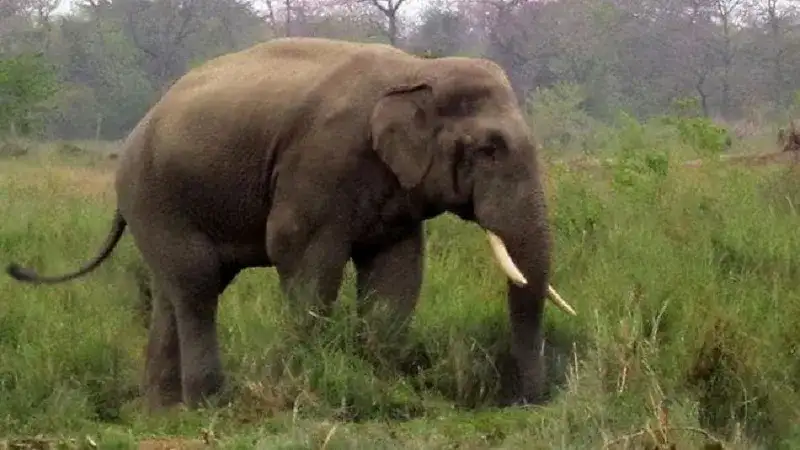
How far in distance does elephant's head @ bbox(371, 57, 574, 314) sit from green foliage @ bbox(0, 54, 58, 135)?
17963 millimetres

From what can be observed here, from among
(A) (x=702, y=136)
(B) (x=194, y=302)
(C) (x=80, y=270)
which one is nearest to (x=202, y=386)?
(B) (x=194, y=302)

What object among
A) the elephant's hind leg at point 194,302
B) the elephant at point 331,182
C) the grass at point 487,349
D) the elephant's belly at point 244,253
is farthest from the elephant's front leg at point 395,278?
the elephant's hind leg at point 194,302

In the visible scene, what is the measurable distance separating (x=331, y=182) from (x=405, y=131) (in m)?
0.39

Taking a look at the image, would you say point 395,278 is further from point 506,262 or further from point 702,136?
point 702,136

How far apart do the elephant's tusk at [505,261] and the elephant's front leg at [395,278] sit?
22.3 inches

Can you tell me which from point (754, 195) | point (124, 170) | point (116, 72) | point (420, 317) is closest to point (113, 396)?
point (124, 170)

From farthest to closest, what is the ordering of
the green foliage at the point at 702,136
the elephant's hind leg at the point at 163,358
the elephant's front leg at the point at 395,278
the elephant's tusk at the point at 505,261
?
1. the green foliage at the point at 702,136
2. the elephant's hind leg at the point at 163,358
3. the elephant's front leg at the point at 395,278
4. the elephant's tusk at the point at 505,261

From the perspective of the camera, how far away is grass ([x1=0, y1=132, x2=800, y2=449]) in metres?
5.02

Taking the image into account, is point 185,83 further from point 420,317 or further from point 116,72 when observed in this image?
point 116,72

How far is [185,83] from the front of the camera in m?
6.81

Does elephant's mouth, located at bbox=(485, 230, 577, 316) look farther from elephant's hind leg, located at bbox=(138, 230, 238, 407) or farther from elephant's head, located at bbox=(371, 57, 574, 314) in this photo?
elephant's hind leg, located at bbox=(138, 230, 238, 407)

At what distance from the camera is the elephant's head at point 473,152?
5941mm

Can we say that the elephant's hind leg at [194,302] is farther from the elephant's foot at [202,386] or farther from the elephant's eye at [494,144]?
the elephant's eye at [494,144]

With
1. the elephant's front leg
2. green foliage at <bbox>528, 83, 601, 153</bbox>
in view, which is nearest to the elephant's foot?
the elephant's front leg
